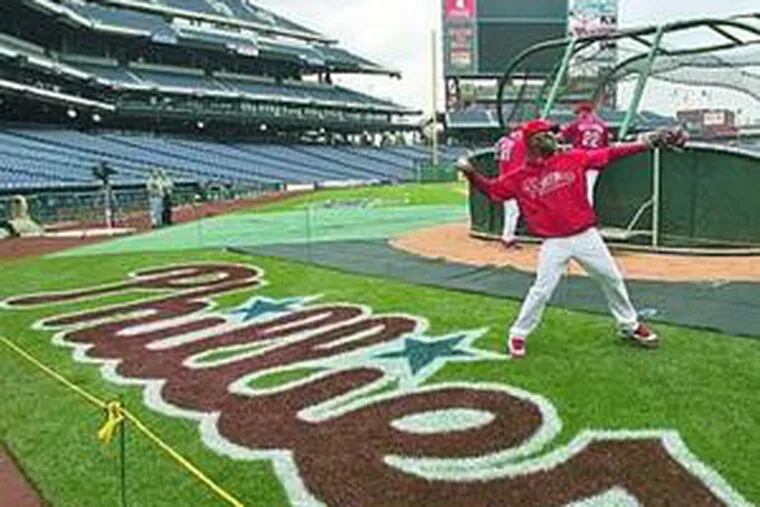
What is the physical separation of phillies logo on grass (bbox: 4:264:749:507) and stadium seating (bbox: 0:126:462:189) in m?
25.8

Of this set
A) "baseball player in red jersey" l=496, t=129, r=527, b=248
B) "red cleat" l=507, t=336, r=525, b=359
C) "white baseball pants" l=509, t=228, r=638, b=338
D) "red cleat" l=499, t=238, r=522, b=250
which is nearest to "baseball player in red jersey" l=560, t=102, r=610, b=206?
"baseball player in red jersey" l=496, t=129, r=527, b=248

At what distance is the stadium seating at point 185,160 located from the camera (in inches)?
1479

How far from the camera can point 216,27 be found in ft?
226

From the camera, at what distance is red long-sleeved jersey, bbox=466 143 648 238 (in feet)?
24.1

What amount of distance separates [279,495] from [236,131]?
64.4 m

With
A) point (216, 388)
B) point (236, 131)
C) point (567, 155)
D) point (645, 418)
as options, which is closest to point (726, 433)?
point (645, 418)

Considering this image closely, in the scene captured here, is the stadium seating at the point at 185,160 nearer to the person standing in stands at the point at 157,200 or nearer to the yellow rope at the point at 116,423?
the person standing in stands at the point at 157,200

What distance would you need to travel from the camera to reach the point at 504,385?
6699 mm

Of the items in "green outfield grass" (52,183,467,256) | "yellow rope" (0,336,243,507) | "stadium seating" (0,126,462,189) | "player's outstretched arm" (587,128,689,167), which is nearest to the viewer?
"yellow rope" (0,336,243,507)

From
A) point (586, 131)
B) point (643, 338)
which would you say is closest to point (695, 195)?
point (586, 131)

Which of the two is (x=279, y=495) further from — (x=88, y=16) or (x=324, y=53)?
(x=324, y=53)

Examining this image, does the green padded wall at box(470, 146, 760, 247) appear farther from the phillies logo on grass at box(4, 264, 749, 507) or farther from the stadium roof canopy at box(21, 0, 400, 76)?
the stadium roof canopy at box(21, 0, 400, 76)

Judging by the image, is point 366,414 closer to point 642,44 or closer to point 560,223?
point 560,223

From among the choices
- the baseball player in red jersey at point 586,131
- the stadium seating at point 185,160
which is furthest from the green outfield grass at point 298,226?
the stadium seating at point 185,160
